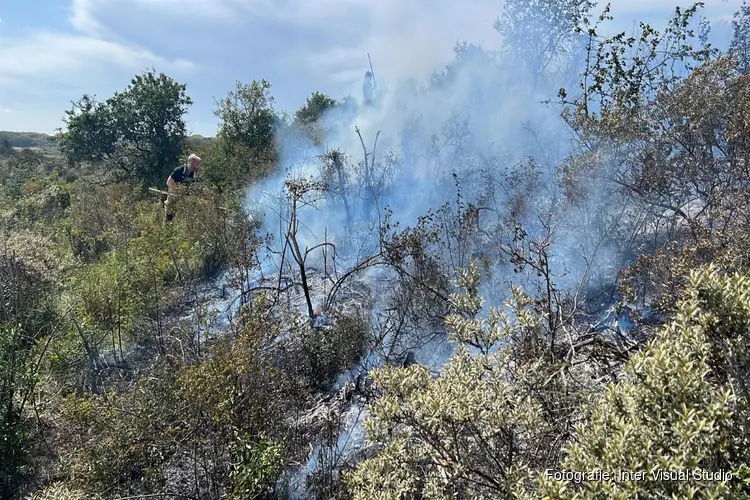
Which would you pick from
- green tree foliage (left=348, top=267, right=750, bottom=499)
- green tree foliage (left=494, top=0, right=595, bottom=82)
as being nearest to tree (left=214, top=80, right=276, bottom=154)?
green tree foliage (left=494, top=0, right=595, bottom=82)

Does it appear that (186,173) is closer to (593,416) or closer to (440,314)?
(440,314)

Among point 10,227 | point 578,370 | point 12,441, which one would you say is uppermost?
point 10,227

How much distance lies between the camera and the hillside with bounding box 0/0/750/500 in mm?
1538

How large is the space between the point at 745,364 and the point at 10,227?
29.3ft

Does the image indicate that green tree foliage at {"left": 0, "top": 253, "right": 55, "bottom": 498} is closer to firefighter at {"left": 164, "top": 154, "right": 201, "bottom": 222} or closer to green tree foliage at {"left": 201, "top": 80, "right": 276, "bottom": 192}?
firefighter at {"left": 164, "top": 154, "right": 201, "bottom": 222}

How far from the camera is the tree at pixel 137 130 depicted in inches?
699

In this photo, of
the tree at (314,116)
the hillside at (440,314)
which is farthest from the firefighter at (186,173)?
the tree at (314,116)

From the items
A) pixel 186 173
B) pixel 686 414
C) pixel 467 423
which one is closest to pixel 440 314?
pixel 467 423

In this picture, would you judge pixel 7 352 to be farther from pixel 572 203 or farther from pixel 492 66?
pixel 492 66

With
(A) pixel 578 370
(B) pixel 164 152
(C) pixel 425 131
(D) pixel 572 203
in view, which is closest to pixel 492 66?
(C) pixel 425 131

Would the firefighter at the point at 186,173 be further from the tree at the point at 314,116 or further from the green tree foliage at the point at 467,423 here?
the green tree foliage at the point at 467,423

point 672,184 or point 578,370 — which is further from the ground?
point 672,184

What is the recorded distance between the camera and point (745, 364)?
4.66ft

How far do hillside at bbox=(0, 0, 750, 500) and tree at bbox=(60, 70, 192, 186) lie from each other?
6601mm
